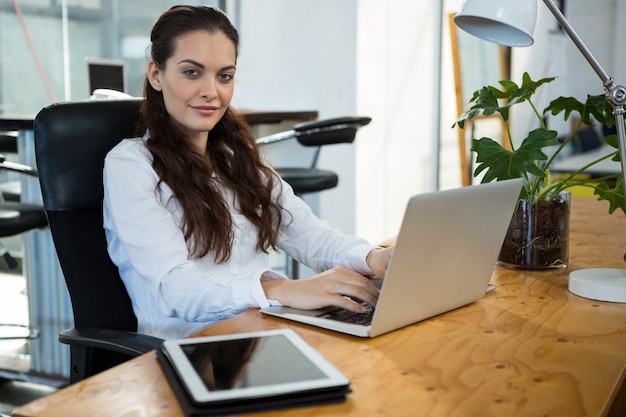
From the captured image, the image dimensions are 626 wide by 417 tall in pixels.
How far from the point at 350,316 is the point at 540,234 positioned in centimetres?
55

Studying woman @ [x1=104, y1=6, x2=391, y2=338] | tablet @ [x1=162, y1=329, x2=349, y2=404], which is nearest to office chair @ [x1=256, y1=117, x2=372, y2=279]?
woman @ [x1=104, y1=6, x2=391, y2=338]

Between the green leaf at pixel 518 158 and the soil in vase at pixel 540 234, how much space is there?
0.08 metres

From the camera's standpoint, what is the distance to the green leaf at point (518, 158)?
4.89 feet

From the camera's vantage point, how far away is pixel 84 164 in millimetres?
1483

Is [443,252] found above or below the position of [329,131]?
below

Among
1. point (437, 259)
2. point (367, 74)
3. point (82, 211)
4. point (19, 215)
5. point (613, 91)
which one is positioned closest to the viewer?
point (437, 259)

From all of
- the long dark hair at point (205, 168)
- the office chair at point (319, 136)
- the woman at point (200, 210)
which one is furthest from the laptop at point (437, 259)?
the office chair at point (319, 136)

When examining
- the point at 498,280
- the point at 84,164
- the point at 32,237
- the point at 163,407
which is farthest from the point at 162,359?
the point at 32,237

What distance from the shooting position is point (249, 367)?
A: 35.9 inches

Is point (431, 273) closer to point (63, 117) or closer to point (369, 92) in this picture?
point (63, 117)

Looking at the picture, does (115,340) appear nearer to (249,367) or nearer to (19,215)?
(249,367)

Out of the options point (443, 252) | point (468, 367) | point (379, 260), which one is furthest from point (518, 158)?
point (468, 367)

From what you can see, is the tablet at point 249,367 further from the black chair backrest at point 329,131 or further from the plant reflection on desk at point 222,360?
the black chair backrest at point 329,131

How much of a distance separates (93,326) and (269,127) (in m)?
2.51
